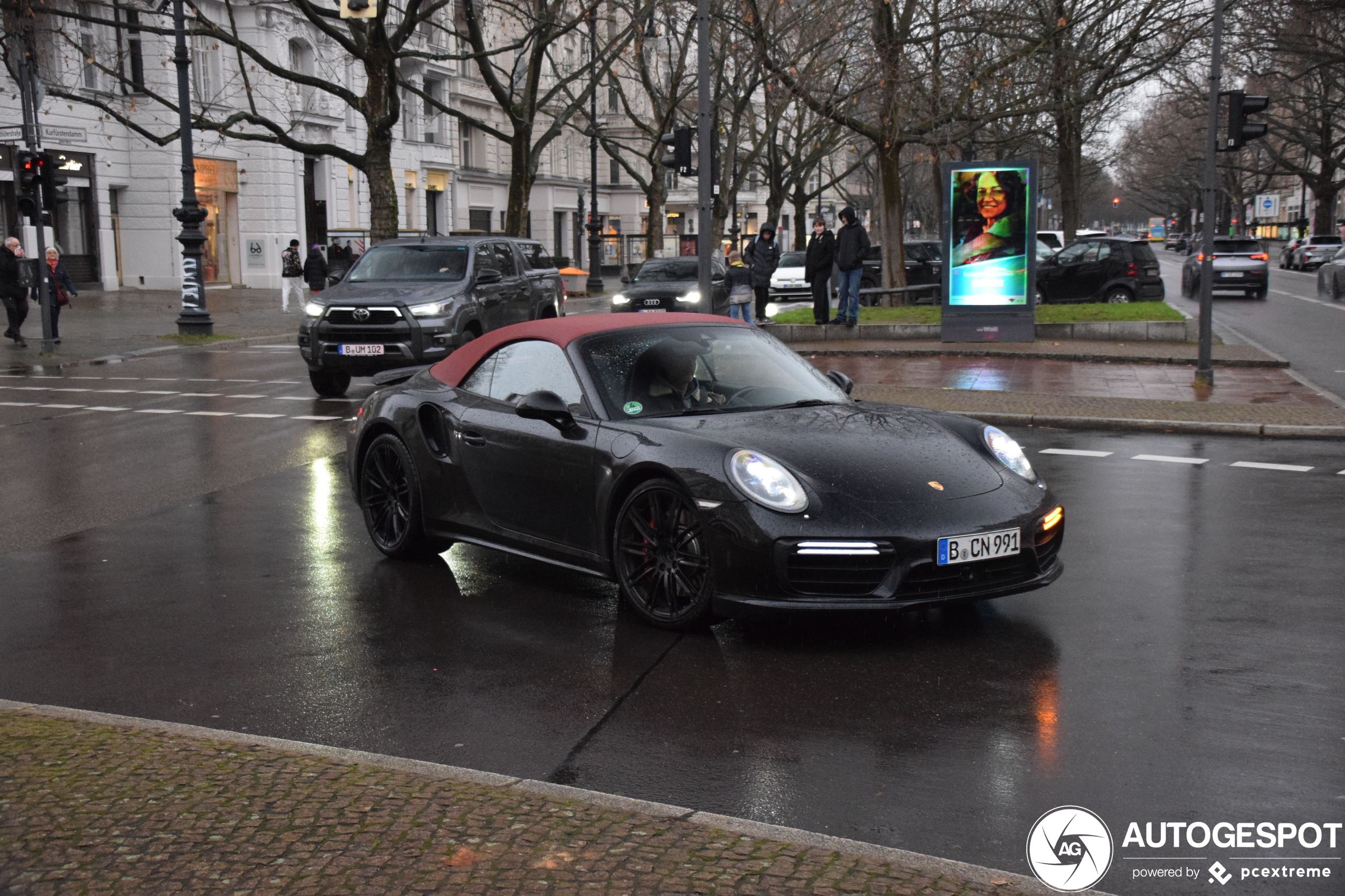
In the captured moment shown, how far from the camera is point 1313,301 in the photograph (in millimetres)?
37281

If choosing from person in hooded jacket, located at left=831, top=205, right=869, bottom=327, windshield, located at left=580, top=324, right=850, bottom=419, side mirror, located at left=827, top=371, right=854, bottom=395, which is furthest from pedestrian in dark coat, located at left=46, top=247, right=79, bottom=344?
side mirror, located at left=827, top=371, right=854, bottom=395

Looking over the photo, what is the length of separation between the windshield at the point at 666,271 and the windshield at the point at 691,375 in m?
20.9

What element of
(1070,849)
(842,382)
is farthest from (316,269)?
(1070,849)

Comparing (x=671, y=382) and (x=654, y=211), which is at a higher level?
(x=654, y=211)

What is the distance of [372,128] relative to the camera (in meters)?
29.4

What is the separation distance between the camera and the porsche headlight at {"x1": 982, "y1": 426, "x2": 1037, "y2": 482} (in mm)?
6488

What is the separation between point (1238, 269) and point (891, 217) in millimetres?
15285

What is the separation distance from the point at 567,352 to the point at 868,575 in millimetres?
2065

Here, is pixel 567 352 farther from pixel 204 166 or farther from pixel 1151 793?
pixel 204 166

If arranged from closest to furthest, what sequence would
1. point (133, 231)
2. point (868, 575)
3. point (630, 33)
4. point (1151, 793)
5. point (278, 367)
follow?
1. point (1151, 793)
2. point (868, 575)
3. point (278, 367)
4. point (630, 33)
5. point (133, 231)

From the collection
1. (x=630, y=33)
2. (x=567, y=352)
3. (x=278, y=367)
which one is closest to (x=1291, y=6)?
(x=630, y=33)

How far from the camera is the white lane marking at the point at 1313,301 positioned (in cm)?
3388

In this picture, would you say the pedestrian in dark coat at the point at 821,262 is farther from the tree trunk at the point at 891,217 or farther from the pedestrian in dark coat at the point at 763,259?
the tree trunk at the point at 891,217

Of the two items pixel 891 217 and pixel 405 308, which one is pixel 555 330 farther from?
pixel 891 217
